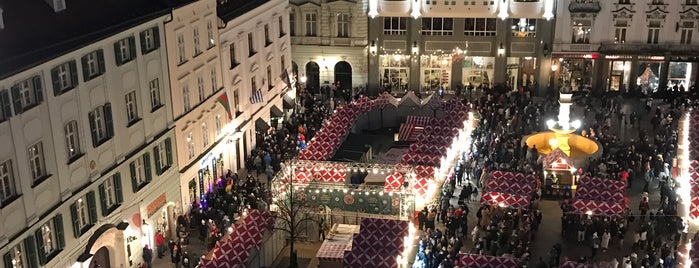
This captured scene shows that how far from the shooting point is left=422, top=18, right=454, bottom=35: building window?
6650 cm

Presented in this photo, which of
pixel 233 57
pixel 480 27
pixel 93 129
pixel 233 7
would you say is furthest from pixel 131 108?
pixel 480 27

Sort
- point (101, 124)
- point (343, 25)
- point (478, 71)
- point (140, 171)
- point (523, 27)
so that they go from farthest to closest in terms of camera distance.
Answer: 1. point (478, 71)
2. point (343, 25)
3. point (523, 27)
4. point (140, 171)
5. point (101, 124)

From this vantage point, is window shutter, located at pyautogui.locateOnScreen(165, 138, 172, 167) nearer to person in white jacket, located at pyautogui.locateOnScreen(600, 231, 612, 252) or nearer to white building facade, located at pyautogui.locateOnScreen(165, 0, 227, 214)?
white building facade, located at pyautogui.locateOnScreen(165, 0, 227, 214)

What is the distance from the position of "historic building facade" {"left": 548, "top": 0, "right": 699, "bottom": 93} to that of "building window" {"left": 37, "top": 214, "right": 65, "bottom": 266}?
41155mm

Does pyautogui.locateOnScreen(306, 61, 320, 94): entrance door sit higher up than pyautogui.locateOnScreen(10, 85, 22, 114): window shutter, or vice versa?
pyautogui.locateOnScreen(10, 85, 22, 114): window shutter

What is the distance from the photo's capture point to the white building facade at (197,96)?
4234 centimetres

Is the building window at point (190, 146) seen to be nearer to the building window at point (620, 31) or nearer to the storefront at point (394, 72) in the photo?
the storefront at point (394, 72)

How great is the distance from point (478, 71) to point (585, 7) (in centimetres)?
939

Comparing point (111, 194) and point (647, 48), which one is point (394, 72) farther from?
point (111, 194)

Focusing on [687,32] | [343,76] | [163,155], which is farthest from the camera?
[343,76]

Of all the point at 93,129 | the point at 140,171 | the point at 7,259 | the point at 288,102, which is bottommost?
the point at 288,102

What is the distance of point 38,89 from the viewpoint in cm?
3164

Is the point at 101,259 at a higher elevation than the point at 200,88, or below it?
below

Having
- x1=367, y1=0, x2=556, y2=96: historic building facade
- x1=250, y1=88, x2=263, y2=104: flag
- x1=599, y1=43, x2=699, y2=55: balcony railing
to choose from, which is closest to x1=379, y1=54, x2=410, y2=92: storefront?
x1=367, y1=0, x2=556, y2=96: historic building facade
